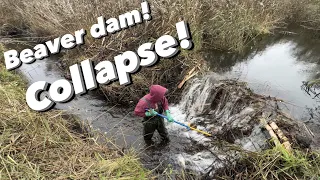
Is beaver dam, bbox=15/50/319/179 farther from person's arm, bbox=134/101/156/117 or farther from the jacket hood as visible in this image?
the jacket hood

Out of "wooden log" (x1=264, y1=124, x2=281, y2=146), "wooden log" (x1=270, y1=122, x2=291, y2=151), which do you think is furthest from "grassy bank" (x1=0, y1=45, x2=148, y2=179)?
"wooden log" (x1=270, y1=122, x2=291, y2=151)

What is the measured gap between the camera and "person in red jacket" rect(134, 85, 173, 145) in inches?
172

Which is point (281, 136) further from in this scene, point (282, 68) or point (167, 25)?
point (282, 68)

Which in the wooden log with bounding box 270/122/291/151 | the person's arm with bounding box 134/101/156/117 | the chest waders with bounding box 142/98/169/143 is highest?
the person's arm with bounding box 134/101/156/117

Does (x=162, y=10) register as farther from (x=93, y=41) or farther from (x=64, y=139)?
(x=64, y=139)

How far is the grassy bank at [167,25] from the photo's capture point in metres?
6.39

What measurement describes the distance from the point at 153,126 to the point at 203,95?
1402mm

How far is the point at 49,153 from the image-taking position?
11.9 ft

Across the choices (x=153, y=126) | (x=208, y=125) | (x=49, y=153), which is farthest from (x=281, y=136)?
(x=49, y=153)

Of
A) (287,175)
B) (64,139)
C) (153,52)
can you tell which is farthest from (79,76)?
(287,175)

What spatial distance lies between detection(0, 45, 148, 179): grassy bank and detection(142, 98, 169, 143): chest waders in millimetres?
817

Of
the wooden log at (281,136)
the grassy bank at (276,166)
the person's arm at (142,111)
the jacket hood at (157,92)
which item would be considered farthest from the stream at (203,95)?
the wooden log at (281,136)

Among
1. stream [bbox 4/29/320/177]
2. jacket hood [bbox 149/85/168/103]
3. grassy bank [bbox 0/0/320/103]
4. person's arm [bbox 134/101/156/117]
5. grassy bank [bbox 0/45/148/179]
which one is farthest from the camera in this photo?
grassy bank [bbox 0/0/320/103]

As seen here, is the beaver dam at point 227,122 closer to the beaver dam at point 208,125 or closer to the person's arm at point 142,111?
the beaver dam at point 208,125
